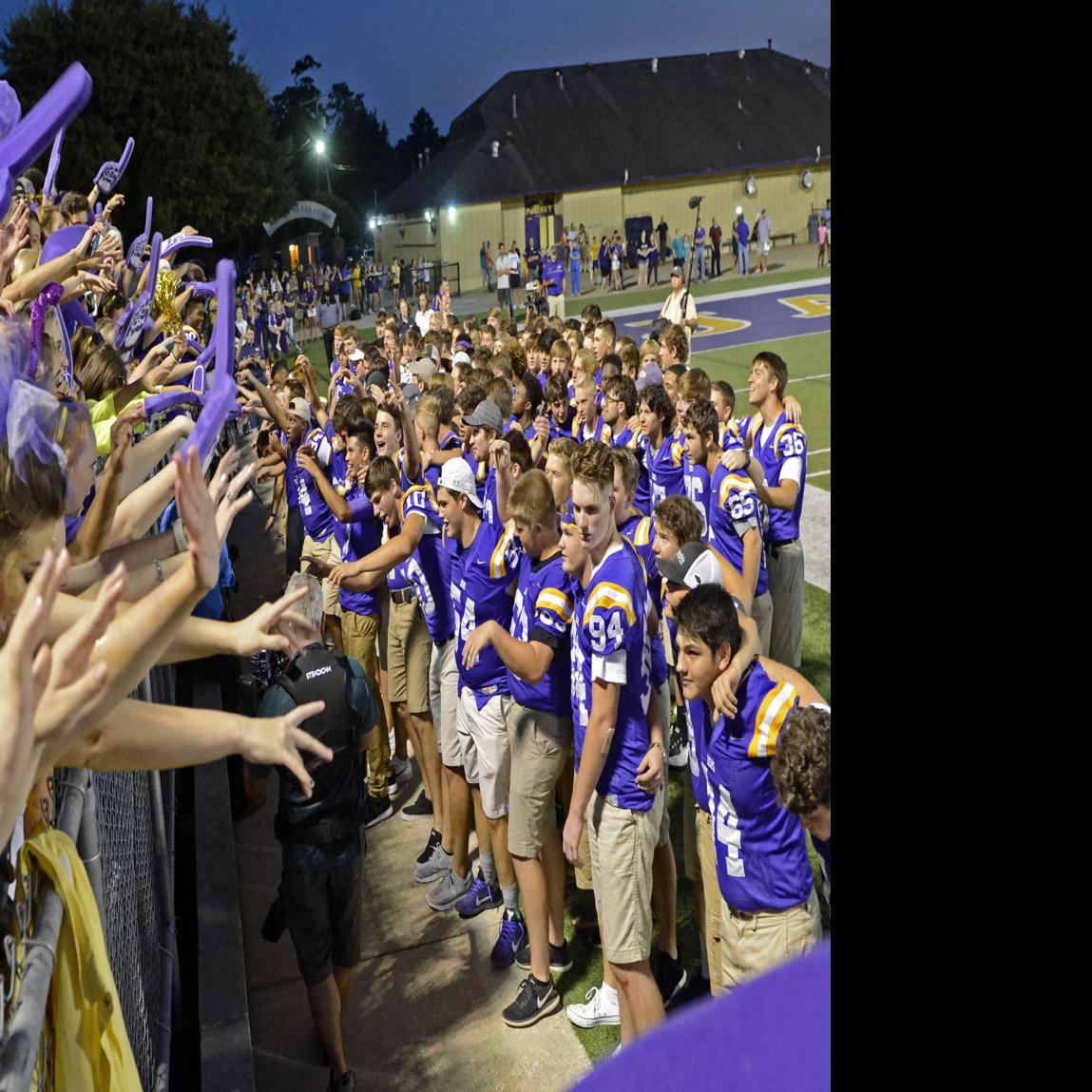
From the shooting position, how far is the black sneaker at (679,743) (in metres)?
6.93

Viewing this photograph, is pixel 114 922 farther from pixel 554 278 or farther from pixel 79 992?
pixel 554 278

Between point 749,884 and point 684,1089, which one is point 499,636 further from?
point 684,1089

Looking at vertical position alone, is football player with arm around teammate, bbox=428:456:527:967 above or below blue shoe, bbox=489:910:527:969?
above

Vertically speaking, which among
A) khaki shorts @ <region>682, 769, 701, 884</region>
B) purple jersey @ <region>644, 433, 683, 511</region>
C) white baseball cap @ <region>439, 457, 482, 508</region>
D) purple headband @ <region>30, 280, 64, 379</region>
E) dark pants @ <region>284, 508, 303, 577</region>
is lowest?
khaki shorts @ <region>682, 769, 701, 884</region>

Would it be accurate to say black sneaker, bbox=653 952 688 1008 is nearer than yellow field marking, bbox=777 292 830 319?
Yes

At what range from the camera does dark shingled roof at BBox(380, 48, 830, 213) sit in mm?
52875

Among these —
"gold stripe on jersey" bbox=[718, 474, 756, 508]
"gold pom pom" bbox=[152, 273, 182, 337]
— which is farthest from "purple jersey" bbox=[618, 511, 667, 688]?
"gold pom pom" bbox=[152, 273, 182, 337]

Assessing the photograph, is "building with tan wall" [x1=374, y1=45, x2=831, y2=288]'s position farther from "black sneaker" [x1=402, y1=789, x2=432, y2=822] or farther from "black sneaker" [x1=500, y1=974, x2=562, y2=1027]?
"black sneaker" [x1=500, y1=974, x2=562, y2=1027]

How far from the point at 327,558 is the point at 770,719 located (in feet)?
17.3

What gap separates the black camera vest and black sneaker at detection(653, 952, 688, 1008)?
1.61m

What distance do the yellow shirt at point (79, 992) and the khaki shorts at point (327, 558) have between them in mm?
5134

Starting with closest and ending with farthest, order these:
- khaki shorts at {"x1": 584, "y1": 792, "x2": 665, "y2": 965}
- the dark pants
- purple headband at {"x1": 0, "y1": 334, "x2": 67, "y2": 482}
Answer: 1. purple headband at {"x1": 0, "y1": 334, "x2": 67, "y2": 482}
2. khaki shorts at {"x1": 584, "y1": 792, "x2": 665, "y2": 965}
3. the dark pants

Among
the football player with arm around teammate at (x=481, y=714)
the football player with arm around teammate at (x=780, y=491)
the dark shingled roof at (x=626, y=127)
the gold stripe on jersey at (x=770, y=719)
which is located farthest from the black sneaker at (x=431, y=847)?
the dark shingled roof at (x=626, y=127)
